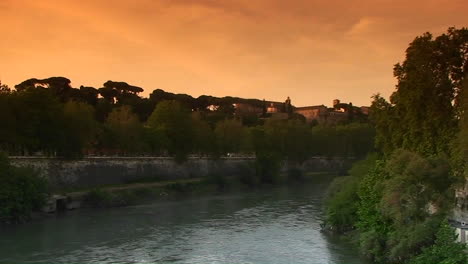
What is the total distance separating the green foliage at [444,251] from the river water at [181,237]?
429 centimetres

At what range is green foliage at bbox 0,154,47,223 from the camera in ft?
103

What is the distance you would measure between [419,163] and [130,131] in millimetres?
38624

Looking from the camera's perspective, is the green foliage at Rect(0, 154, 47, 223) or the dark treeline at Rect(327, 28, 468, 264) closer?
the dark treeline at Rect(327, 28, 468, 264)

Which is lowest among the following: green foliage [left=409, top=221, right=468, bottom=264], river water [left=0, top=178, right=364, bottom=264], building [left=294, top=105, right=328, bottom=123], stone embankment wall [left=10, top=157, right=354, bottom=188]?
river water [left=0, top=178, right=364, bottom=264]

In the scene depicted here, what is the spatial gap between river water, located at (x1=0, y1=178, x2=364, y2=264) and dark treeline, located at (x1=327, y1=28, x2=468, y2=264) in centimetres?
179

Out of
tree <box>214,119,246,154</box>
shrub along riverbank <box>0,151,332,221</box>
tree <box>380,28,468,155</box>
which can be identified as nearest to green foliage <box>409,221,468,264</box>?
tree <box>380,28,468,155</box>

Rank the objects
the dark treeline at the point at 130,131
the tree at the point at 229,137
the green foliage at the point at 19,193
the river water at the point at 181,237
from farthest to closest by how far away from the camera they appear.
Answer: the tree at the point at 229,137 → the dark treeline at the point at 130,131 → the green foliage at the point at 19,193 → the river water at the point at 181,237

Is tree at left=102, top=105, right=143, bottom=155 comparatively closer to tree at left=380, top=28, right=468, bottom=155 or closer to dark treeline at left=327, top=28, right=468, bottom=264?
dark treeline at left=327, top=28, right=468, bottom=264

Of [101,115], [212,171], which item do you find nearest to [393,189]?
[212,171]

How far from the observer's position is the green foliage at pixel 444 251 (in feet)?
52.6

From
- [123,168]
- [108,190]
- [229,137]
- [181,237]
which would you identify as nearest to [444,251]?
[181,237]

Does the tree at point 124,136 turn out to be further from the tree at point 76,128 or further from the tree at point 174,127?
the tree at point 76,128

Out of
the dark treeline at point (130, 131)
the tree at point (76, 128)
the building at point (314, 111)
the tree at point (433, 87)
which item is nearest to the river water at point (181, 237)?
the tree at point (433, 87)

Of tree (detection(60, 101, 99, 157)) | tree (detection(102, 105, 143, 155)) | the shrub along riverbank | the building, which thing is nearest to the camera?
the shrub along riverbank
